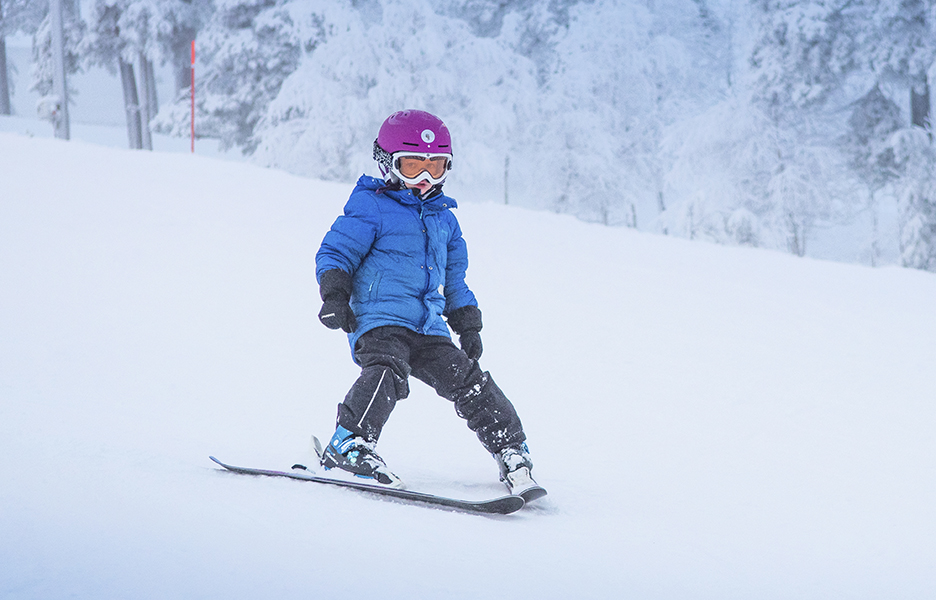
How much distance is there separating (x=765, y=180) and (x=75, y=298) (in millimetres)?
15702

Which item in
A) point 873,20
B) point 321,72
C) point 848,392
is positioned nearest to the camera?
point 848,392

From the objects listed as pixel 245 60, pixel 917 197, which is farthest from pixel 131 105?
pixel 917 197

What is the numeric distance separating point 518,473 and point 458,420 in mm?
1579

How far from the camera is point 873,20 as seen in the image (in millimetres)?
Result: 16125

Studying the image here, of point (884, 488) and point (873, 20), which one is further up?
point (873, 20)

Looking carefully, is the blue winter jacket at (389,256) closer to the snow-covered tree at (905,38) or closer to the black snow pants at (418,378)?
the black snow pants at (418,378)

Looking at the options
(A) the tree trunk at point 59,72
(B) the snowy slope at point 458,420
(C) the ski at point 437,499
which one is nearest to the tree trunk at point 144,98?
(A) the tree trunk at point 59,72

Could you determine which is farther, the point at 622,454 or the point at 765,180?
the point at 765,180

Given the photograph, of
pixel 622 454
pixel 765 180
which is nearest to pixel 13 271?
pixel 622 454

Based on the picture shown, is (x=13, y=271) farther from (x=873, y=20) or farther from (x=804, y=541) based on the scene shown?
(x=873, y=20)

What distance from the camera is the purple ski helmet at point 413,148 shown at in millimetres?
2969

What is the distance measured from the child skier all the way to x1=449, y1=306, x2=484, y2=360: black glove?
0.9 inches

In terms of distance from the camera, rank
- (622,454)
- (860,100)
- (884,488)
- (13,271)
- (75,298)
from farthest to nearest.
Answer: (860,100)
(13,271)
(75,298)
(622,454)
(884,488)

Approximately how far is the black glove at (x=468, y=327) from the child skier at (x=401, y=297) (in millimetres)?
22
